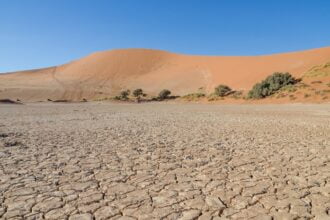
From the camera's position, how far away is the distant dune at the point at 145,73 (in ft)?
158

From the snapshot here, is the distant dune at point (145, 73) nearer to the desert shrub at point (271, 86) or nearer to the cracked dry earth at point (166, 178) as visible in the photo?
the desert shrub at point (271, 86)

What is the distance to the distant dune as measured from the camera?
48.2 m

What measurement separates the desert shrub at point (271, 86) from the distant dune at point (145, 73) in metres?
8.66

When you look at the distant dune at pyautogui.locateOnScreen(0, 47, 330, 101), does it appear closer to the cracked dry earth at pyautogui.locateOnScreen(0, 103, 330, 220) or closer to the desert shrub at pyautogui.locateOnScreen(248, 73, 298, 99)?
the desert shrub at pyautogui.locateOnScreen(248, 73, 298, 99)

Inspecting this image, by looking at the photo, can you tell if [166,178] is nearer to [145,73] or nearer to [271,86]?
[271,86]

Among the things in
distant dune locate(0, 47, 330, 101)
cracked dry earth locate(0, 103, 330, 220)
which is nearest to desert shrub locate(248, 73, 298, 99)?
distant dune locate(0, 47, 330, 101)

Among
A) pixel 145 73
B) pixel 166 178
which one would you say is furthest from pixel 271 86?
pixel 145 73

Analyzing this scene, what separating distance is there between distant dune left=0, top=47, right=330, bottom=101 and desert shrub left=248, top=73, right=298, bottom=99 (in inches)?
341

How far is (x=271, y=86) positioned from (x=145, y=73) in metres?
42.2

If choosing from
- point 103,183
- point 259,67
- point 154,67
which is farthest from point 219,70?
point 103,183

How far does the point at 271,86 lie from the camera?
31.5 meters

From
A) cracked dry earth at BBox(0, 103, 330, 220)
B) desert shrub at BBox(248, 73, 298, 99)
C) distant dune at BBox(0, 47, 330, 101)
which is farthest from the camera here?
distant dune at BBox(0, 47, 330, 101)

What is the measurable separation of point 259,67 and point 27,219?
58.3 meters

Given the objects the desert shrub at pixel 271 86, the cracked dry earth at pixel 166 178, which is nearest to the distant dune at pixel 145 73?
the desert shrub at pixel 271 86
